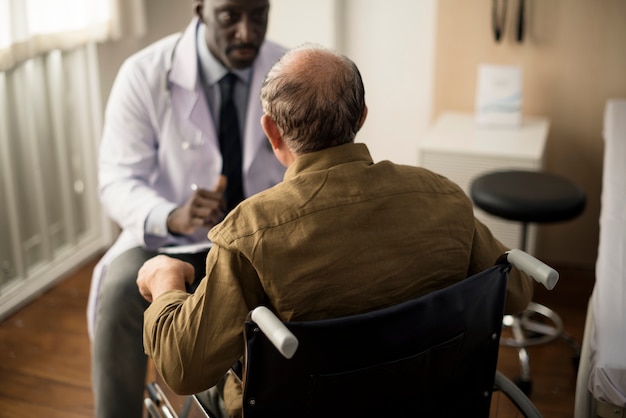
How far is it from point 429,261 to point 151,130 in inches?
44.5

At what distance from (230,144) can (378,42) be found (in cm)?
143

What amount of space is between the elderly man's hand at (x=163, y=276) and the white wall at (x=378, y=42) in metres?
1.95

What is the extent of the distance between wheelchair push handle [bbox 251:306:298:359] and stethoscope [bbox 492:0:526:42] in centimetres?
231

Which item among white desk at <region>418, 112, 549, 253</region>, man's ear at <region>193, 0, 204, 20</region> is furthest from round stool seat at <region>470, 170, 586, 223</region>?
man's ear at <region>193, 0, 204, 20</region>

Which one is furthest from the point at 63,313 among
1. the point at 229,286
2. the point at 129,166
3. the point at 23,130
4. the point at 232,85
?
the point at 229,286

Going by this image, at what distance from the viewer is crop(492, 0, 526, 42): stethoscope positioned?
3062mm

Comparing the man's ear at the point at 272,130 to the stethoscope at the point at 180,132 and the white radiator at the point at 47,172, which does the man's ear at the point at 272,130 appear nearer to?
the stethoscope at the point at 180,132

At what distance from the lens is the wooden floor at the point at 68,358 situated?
2.37m

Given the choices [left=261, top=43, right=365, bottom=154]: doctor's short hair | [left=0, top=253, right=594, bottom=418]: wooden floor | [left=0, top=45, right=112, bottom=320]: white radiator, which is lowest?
[left=0, top=253, right=594, bottom=418]: wooden floor

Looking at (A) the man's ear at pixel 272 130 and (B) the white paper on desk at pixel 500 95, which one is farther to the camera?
(B) the white paper on desk at pixel 500 95

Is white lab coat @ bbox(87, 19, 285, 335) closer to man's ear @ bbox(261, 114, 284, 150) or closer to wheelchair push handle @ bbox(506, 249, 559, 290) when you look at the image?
man's ear @ bbox(261, 114, 284, 150)

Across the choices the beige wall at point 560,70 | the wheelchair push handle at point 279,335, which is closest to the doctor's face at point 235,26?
the wheelchair push handle at point 279,335

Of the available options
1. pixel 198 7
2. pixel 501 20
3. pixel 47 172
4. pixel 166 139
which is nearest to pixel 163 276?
pixel 166 139

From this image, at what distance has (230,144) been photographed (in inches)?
86.9
